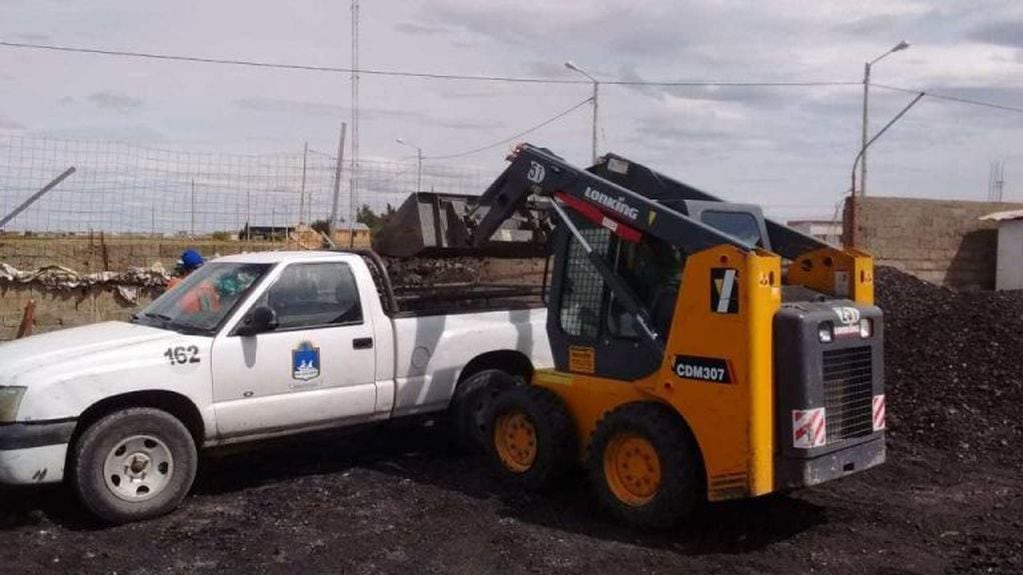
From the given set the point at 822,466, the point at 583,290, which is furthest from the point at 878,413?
the point at 583,290

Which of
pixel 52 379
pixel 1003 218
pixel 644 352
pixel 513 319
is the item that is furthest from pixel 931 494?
pixel 1003 218

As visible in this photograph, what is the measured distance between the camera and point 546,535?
6.18 metres

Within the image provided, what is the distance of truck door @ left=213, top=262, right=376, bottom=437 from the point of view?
6.92 m

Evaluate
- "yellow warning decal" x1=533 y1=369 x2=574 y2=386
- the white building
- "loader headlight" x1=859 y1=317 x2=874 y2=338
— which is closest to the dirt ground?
"yellow warning decal" x1=533 y1=369 x2=574 y2=386

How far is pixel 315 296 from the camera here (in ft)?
24.8

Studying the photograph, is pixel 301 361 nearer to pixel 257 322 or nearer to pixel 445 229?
pixel 257 322

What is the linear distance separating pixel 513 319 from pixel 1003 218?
16353mm

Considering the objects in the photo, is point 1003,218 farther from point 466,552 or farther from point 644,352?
point 466,552

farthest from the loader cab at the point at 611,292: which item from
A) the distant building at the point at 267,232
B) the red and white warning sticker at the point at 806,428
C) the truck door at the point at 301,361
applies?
the distant building at the point at 267,232

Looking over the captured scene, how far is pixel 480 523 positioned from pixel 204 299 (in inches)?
108

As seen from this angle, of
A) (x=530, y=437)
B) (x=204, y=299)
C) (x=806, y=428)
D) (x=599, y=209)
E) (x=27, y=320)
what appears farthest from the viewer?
(x=27, y=320)

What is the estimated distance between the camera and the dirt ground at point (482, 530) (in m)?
5.68

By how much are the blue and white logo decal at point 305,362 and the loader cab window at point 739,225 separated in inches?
120

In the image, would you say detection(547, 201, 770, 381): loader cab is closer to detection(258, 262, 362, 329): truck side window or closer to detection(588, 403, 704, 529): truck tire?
detection(588, 403, 704, 529): truck tire
